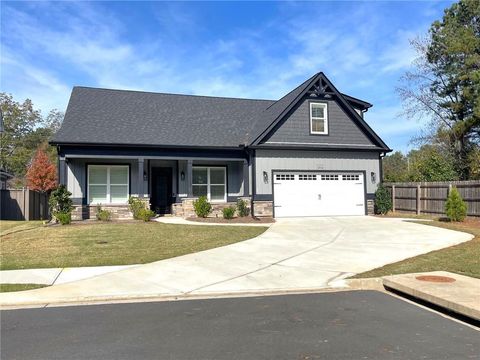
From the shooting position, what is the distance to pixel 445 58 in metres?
35.0

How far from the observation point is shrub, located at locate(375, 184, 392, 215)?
72.5ft

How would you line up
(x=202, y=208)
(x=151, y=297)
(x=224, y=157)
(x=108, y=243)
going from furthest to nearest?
(x=224, y=157) → (x=202, y=208) → (x=108, y=243) → (x=151, y=297)

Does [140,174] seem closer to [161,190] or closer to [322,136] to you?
[161,190]

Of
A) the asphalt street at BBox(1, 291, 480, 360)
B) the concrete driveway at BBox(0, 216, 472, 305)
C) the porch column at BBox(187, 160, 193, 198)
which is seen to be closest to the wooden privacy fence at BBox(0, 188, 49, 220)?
the porch column at BBox(187, 160, 193, 198)

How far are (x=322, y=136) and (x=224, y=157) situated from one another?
16.2 ft

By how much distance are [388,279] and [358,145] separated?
14.9 metres

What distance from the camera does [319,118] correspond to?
22.3 m

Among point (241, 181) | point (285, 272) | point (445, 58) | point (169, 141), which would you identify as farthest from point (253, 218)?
point (445, 58)

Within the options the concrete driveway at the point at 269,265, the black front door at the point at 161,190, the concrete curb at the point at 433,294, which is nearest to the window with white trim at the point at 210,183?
the black front door at the point at 161,190

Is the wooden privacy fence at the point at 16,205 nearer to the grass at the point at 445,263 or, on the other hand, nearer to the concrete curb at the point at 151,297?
the concrete curb at the point at 151,297

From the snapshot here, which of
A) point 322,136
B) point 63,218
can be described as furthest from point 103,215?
point 322,136

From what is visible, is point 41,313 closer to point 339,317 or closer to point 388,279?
point 339,317

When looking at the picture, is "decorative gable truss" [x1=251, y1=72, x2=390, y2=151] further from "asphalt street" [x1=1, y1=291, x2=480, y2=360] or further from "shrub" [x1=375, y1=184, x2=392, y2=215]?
"asphalt street" [x1=1, y1=291, x2=480, y2=360]

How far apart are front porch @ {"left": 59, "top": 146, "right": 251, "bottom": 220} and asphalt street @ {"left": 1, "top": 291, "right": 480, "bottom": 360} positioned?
13.9 meters
